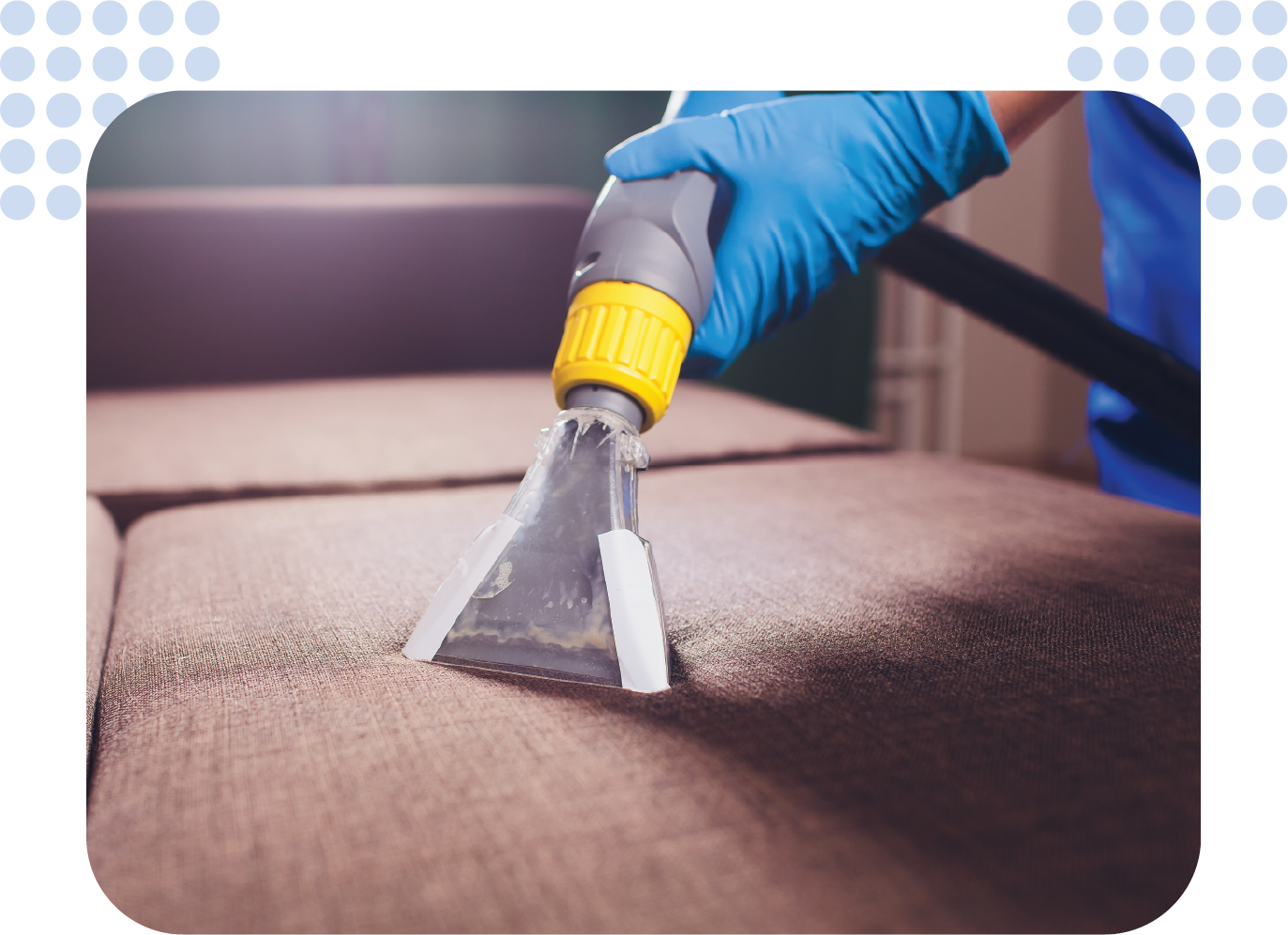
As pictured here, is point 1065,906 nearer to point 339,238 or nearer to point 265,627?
point 265,627

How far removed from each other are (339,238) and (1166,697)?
4.27 ft

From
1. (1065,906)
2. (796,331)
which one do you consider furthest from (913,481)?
(796,331)

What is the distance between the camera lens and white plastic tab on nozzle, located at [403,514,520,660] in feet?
1.33

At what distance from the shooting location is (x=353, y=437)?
91cm

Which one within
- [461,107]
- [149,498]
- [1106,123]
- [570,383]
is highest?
[461,107]

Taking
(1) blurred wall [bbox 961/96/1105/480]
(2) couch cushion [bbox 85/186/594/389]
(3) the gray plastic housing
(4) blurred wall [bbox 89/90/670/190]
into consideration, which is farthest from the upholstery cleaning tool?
(1) blurred wall [bbox 961/96/1105/480]

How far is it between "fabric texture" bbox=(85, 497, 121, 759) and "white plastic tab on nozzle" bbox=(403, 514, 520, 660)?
0.42ft

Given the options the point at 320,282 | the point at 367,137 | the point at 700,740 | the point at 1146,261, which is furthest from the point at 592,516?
the point at 367,137

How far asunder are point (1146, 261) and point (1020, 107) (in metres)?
0.41

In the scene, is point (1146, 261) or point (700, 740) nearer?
point (700, 740)

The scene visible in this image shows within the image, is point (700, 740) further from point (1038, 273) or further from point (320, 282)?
point (1038, 273)

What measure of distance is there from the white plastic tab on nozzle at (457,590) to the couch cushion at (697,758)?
0.06 ft

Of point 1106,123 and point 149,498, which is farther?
point 1106,123

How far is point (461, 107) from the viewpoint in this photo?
69.3 inches
